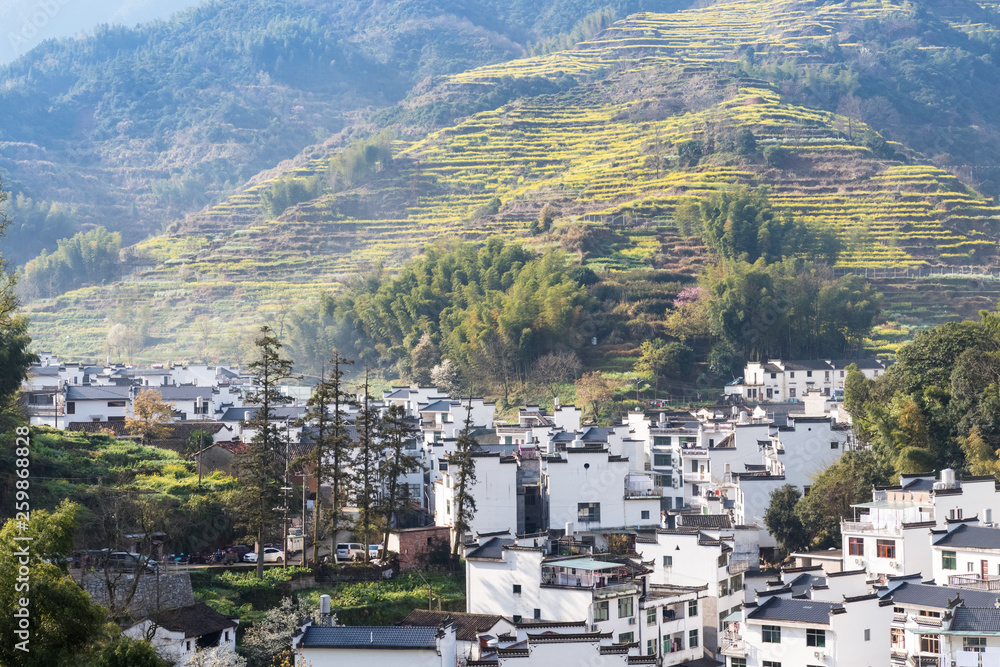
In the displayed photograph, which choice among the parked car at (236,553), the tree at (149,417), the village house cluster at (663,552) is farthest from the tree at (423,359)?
the parked car at (236,553)

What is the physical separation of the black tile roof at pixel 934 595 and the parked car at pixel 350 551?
52.7 ft

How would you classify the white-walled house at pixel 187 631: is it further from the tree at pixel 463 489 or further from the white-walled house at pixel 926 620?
the white-walled house at pixel 926 620

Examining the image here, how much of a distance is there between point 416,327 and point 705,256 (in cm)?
2010

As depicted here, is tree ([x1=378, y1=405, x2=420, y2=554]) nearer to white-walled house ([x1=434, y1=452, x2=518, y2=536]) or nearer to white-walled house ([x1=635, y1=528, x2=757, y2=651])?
white-walled house ([x1=434, y1=452, x2=518, y2=536])

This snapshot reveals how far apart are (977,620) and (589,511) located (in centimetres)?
1723

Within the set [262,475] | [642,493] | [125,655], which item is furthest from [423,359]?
[125,655]

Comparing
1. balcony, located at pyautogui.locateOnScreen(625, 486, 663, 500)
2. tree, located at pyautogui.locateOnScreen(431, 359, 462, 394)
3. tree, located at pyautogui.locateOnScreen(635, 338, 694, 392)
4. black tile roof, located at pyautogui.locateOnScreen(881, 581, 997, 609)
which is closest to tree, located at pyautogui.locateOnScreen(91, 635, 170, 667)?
black tile roof, located at pyautogui.locateOnScreen(881, 581, 997, 609)

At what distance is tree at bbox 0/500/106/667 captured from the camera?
1694 cm

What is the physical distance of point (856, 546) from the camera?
3644 cm

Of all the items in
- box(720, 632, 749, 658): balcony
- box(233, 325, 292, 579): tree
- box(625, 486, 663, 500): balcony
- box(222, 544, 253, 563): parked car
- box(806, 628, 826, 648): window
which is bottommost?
box(720, 632, 749, 658): balcony

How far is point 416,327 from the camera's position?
86.6 m

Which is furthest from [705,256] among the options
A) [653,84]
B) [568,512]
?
[653,84]

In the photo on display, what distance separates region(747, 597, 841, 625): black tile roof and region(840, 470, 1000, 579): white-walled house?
499 centimetres

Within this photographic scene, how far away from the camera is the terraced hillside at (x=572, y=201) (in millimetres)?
98250
